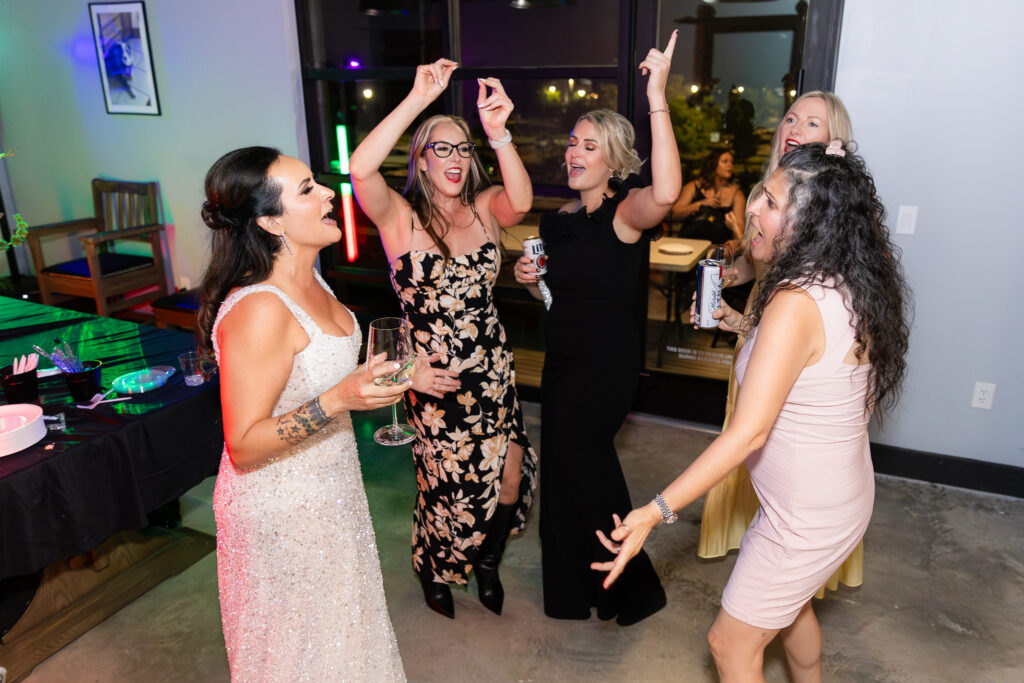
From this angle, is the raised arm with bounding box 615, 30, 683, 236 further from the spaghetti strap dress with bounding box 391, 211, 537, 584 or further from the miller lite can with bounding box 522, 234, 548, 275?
the spaghetti strap dress with bounding box 391, 211, 537, 584

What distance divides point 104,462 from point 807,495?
1992mm

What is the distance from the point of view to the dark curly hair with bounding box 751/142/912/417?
62.9 inches

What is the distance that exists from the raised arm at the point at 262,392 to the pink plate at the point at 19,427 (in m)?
0.96

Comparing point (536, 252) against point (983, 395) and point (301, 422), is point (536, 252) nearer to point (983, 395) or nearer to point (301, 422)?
point (301, 422)

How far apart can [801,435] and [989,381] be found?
2.25 m

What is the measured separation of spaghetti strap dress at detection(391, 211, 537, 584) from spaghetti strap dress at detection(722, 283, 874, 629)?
3.46 ft

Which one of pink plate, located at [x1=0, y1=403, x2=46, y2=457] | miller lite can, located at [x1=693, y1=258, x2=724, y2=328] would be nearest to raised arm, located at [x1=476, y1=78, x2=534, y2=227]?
miller lite can, located at [x1=693, y1=258, x2=724, y2=328]

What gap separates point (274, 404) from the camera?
63.6 inches

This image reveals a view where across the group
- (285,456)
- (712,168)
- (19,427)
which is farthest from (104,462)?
(712,168)

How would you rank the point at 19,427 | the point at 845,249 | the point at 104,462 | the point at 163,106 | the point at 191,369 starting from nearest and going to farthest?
1. the point at 845,249
2. the point at 19,427
3. the point at 104,462
4. the point at 191,369
5. the point at 163,106

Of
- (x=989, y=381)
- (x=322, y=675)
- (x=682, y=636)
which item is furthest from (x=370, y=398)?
(x=989, y=381)

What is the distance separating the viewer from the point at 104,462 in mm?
2279

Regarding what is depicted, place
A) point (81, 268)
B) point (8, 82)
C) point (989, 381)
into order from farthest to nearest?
point (8, 82) → point (81, 268) → point (989, 381)

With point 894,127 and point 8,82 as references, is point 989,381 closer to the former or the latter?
point 894,127
